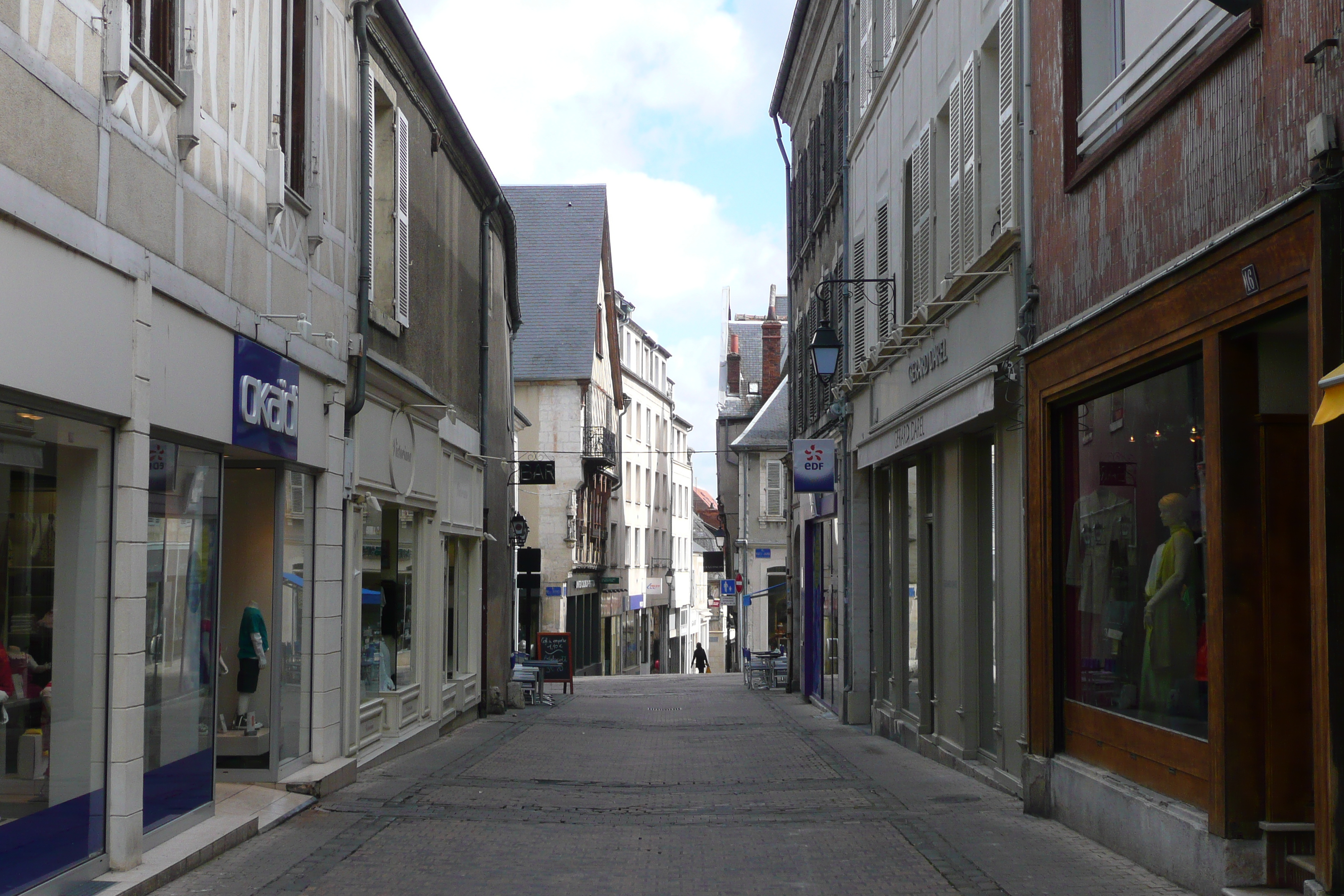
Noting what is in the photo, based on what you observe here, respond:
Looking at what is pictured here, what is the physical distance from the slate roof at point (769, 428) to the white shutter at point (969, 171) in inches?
1291

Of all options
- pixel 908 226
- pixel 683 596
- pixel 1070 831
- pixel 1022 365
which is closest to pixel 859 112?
pixel 908 226

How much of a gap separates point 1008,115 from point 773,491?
36173 mm

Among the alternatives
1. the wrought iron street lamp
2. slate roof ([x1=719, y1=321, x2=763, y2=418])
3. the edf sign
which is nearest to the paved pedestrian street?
the wrought iron street lamp

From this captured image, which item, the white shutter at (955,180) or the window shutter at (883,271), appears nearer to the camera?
the white shutter at (955,180)

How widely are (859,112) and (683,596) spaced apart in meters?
60.9

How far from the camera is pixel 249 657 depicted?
11.3 metres

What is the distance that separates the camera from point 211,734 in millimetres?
9570

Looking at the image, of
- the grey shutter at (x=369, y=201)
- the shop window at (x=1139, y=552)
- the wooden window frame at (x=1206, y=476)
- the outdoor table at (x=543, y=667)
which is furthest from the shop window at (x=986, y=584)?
the outdoor table at (x=543, y=667)

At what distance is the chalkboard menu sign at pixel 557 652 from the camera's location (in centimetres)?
2561

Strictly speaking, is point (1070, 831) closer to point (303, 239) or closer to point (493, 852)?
point (493, 852)

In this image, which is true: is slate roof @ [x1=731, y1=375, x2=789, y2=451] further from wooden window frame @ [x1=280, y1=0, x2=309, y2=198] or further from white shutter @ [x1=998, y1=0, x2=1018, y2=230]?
wooden window frame @ [x1=280, y1=0, x2=309, y2=198]

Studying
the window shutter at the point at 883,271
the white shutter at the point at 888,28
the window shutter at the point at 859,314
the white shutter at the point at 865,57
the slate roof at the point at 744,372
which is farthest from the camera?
the slate roof at the point at 744,372

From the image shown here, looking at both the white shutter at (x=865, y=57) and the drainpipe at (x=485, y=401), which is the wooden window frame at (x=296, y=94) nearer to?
the white shutter at (x=865, y=57)

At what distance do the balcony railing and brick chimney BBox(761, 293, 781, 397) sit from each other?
19.3 feet
